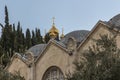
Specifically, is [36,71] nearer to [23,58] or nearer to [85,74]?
[23,58]

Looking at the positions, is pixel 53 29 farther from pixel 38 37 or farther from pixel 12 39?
pixel 38 37

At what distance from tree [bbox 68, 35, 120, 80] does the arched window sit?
14461 millimetres

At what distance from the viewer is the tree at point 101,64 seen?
18.7m

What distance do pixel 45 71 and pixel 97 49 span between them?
16.3m

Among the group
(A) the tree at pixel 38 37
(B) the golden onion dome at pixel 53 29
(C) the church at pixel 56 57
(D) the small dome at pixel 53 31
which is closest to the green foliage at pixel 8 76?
(C) the church at pixel 56 57

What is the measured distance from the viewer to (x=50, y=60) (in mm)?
35375

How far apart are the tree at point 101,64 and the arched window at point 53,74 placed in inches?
569

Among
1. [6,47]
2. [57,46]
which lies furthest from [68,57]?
[6,47]

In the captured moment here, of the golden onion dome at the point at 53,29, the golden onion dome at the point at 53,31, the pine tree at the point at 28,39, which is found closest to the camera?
the golden onion dome at the point at 53,31

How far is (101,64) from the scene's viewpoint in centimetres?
1936

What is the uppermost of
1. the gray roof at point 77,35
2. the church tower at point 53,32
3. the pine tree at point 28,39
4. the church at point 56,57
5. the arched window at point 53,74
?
the pine tree at point 28,39

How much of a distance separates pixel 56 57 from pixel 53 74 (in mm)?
1739

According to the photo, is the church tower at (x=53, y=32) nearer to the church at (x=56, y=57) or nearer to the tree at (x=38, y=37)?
the church at (x=56, y=57)

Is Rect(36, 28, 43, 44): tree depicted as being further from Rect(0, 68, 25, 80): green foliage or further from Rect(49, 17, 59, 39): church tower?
Rect(0, 68, 25, 80): green foliage
